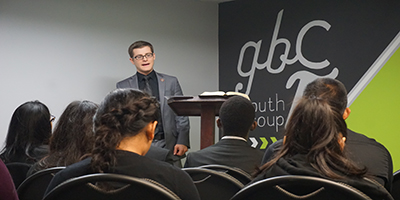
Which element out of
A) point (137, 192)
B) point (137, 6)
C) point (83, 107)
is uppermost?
point (137, 192)

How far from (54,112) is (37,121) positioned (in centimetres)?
245

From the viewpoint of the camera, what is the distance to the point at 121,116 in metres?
1.42

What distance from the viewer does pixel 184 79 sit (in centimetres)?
591

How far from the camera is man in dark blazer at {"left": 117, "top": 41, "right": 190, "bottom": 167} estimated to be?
4.51 m

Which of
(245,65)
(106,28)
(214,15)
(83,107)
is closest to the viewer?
(83,107)

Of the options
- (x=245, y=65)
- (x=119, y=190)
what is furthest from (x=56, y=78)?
(x=119, y=190)

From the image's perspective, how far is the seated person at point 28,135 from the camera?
2.46 m

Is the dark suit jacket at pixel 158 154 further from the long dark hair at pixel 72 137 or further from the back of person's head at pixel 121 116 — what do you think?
the back of person's head at pixel 121 116

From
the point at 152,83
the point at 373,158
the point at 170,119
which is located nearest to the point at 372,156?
the point at 373,158

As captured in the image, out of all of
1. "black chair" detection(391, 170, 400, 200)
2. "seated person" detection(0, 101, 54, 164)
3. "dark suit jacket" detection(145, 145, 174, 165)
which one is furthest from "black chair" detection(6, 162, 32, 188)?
"black chair" detection(391, 170, 400, 200)

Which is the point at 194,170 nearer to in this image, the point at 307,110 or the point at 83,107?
the point at 307,110

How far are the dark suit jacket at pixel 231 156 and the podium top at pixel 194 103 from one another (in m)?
0.73

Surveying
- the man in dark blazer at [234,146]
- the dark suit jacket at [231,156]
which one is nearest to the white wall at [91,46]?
the man in dark blazer at [234,146]

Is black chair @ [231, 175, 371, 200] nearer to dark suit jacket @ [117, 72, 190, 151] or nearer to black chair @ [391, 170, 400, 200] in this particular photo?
black chair @ [391, 170, 400, 200]
